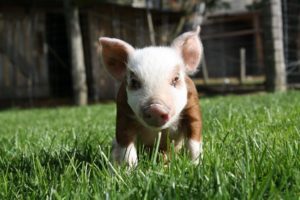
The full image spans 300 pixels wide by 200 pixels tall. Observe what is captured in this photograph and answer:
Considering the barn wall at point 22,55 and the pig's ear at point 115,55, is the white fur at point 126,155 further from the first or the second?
the barn wall at point 22,55

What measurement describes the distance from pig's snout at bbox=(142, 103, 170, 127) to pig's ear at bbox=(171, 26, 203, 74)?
1.93 feet

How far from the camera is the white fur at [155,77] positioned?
2.21 meters

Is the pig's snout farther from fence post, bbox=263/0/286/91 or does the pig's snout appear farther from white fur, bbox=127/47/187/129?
fence post, bbox=263/0/286/91

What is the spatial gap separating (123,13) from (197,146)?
12803 mm

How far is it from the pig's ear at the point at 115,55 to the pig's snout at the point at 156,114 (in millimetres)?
506

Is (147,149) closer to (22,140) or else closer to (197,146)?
(197,146)

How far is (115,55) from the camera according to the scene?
103 inches

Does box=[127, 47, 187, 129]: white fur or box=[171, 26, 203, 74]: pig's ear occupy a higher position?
box=[171, 26, 203, 74]: pig's ear

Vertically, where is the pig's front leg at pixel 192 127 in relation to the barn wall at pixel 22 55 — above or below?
below

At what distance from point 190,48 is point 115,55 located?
39 cm

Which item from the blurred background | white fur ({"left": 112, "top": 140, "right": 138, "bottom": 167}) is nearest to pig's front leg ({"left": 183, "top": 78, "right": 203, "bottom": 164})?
white fur ({"left": 112, "top": 140, "right": 138, "bottom": 167})

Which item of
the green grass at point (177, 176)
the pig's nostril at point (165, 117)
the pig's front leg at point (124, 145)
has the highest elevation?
the pig's nostril at point (165, 117)

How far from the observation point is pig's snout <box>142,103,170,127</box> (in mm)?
2088

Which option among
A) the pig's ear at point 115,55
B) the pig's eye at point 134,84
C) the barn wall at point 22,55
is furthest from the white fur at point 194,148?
the barn wall at point 22,55
